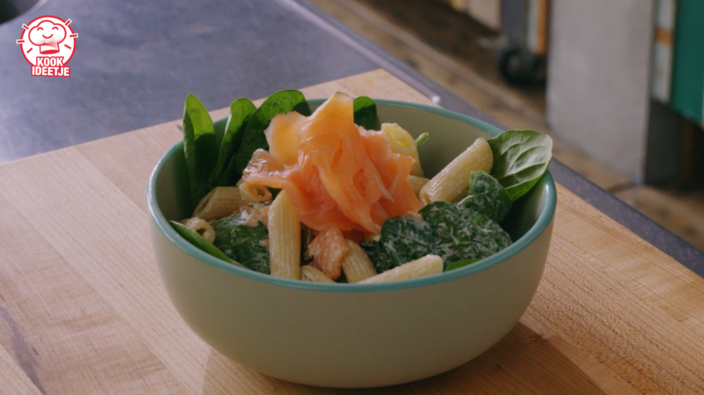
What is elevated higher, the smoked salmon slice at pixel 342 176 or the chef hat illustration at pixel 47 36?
the smoked salmon slice at pixel 342 176

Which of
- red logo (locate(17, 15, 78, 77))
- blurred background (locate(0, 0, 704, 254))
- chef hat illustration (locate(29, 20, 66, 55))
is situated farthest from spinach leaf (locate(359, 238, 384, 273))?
chef hat illustration (locate(29, 20, 66, 55))

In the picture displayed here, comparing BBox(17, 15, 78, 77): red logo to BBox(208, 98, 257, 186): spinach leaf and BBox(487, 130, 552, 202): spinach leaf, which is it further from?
BBox(487, 130, 552, 202): spinach leaf

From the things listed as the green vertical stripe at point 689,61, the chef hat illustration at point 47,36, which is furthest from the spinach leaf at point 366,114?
the green vertical stripe at point 689,61

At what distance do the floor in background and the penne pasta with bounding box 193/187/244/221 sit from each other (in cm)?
158

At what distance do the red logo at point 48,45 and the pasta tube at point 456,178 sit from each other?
33.8 inches

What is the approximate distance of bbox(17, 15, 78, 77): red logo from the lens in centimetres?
135

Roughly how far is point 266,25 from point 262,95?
300mm

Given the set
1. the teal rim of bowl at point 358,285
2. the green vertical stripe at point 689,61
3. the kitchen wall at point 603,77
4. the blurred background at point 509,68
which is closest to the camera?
the teal rim of bowl at point 358,285

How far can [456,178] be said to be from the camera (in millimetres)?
707

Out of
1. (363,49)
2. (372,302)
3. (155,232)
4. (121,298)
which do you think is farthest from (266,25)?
(372,302)

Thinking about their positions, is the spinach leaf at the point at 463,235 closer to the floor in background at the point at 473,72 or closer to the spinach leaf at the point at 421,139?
the spinach leaf at the point at 421,139

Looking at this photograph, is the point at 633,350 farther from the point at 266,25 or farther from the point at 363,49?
the point at 266,25

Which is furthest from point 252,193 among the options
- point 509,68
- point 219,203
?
point 509,68

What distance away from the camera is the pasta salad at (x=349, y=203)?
2.02 ft
